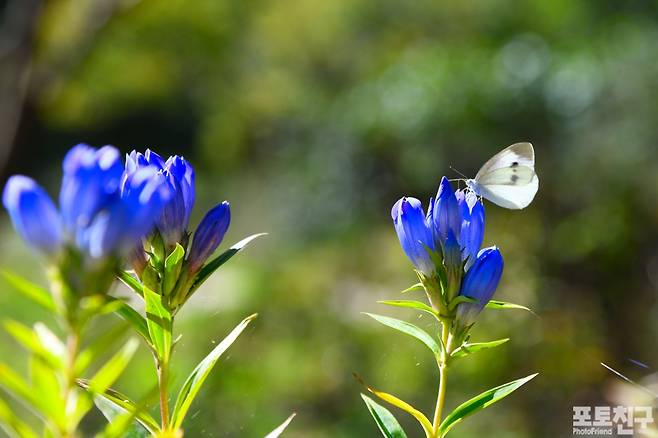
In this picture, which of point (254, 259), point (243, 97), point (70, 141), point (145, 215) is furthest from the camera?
point (70, 141)

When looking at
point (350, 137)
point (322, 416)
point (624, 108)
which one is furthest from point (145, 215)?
point (350, 137)

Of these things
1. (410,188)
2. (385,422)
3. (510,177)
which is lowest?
(385,422)

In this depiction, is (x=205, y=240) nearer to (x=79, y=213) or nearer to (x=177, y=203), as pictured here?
(x=177, y=203)

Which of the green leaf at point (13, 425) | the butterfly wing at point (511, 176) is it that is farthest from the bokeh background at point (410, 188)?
the green leaf at point (13, 425)

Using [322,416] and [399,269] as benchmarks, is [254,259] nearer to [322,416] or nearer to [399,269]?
[399,269]

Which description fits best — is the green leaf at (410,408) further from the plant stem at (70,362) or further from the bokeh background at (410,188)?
the bokeh background at (410,188)

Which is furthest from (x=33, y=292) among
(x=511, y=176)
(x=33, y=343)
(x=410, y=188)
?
(x=410, y=188)

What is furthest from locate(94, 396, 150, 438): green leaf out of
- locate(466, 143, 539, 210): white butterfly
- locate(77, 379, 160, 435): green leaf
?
locate(466, 143, 539, 210): white butterfly
